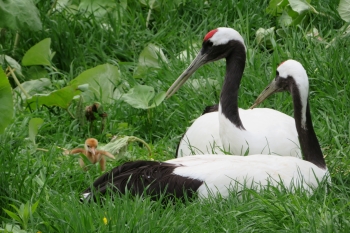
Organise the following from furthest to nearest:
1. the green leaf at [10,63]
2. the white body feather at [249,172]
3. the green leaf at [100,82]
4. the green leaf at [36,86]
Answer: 1. the green leaf at [10,63]
2. the green leaf at [36,86]
3. the green leaf at [100,82]
4. the white body feather at [249,172]

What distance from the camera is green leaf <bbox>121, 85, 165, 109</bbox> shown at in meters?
5.97

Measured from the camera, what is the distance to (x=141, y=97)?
6.04 m

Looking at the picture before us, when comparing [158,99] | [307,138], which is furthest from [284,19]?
[307,138]

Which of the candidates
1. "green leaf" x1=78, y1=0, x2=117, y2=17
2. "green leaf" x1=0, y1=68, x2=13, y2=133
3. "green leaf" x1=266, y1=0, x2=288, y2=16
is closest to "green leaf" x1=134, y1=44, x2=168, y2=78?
"green leaf" x1=78, y1=0, x2=117, y2=17

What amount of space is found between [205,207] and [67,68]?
289 centimetres

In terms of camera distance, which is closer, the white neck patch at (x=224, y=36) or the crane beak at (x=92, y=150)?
the crane beak at (x=92, y=150)

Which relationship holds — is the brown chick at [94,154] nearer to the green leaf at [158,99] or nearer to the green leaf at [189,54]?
the green leaf at [158,99]

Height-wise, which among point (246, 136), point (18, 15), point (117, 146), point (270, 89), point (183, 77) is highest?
point (18, 15)

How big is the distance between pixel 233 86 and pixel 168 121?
2.26 ft

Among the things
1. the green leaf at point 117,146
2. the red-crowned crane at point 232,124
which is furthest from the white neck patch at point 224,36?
the green leaf at point 117,146

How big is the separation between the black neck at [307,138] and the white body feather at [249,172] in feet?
0.45

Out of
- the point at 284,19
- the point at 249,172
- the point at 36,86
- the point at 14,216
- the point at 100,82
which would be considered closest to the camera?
the point at 14,216

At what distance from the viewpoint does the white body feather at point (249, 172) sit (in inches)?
180

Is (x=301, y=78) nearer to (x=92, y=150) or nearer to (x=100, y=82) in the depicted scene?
(x=92, y=150)
